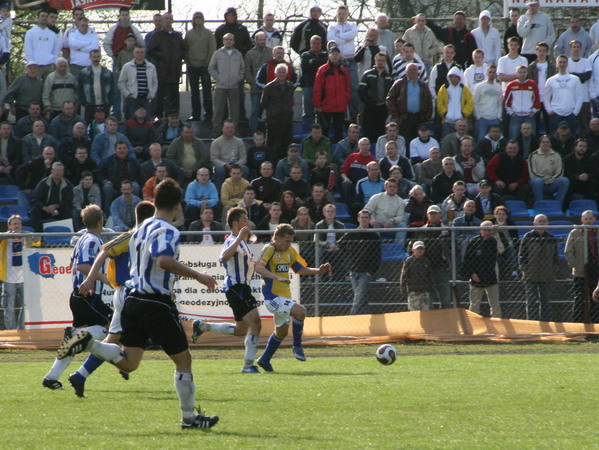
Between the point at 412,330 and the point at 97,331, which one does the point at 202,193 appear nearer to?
the point at 412,330

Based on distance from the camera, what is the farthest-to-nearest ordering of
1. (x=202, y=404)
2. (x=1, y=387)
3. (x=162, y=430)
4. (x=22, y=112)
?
(x=22, y=112), (x=1, y=387), (x=202, y=404), (x=162, y=430)

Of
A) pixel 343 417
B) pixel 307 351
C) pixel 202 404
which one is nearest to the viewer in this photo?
pixel 343 417

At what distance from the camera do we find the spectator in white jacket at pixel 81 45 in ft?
68.8

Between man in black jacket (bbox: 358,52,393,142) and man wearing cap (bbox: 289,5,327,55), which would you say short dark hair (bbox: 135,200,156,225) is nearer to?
man in black jacket (bbox: 358,52,393,142)

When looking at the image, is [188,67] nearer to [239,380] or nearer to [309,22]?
[309,22]

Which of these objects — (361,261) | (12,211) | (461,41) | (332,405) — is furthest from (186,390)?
(461,41)

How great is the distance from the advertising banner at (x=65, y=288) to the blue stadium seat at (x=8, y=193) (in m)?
3.48

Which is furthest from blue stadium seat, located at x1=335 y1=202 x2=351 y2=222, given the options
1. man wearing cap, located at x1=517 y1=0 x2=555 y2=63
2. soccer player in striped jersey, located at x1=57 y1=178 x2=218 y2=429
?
soccer player in striped jersey, located at x1=57 y1=178 x2=218 y2=429

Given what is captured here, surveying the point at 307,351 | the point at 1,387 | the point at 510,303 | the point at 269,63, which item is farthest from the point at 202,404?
the point at 269,63

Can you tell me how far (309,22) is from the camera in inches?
850

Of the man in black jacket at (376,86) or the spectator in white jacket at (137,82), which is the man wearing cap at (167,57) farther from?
the man in black jacket at (376,86)

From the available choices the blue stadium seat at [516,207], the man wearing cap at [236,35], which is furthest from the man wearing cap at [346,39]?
the blue stadium seat at [516,207]

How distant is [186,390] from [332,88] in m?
13.6

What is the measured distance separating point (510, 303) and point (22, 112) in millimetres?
10695
